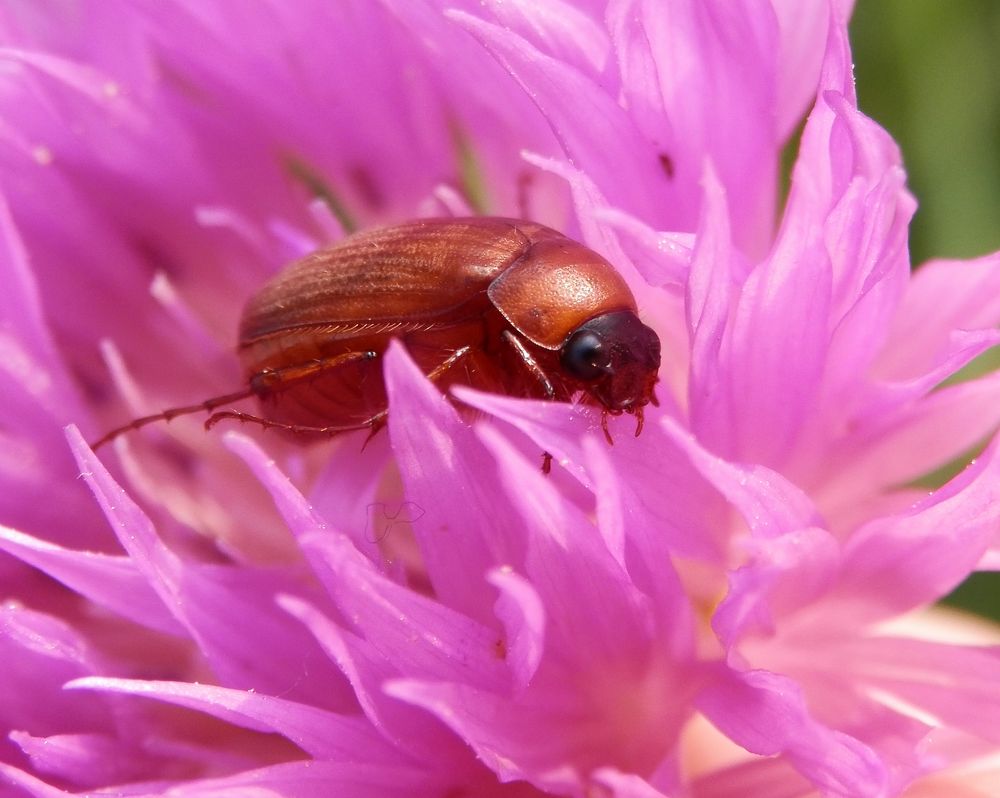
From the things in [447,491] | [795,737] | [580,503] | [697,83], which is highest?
[697,83]

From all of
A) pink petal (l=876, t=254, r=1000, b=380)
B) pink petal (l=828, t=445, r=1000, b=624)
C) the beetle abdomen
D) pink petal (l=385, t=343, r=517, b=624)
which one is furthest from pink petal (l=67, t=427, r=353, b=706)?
pink petal (l=876, t=254, r=1000, b=380)

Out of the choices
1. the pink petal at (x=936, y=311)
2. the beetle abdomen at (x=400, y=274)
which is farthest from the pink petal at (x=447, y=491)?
the pink petal at (x=936, y=311)

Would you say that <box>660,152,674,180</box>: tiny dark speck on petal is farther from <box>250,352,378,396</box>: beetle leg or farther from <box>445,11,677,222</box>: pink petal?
<box>250,352,378,396</box>: beetle leg

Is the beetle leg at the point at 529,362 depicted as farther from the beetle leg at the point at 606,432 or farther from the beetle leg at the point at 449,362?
the beetle leg at the point at 606,432

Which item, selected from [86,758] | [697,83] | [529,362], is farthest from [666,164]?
[86,758]

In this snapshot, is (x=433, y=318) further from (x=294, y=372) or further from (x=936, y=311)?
(x=936, y=311)
